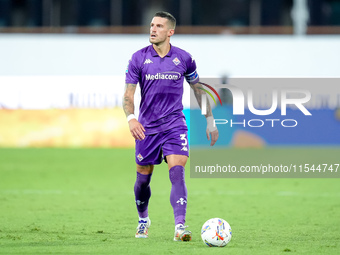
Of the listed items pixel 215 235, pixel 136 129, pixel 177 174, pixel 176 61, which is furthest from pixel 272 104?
pixel 215 235

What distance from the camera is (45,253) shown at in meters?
6.41

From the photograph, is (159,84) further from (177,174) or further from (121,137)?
(121,137)

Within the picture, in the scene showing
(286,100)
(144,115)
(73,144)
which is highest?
(144,115)

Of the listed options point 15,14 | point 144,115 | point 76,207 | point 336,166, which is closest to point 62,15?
point 15,14

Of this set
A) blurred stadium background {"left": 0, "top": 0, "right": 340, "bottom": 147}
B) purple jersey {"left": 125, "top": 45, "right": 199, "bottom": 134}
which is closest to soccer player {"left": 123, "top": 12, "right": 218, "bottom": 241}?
purple jersey {"left": 125, "top": 45, "right": 199, "bottom": 134}

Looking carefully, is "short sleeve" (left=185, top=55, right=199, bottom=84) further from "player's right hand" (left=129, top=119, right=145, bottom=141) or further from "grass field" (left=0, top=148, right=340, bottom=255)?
"grass field" (left=0, top=148, right=340, bottom=255)

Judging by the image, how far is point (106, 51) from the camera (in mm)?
28406

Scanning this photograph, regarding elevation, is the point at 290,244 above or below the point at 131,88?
below

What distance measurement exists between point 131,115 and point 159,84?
1.42ft

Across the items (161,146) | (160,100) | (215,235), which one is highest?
(160,100)

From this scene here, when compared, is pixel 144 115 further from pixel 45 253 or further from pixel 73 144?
pixel 73 144

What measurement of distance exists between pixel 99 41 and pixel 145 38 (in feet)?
6.22

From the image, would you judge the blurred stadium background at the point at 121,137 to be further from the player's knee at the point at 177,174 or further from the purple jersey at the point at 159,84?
the purple jersey at the point at 159,84

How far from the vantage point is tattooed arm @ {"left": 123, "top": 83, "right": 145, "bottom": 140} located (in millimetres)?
7203
